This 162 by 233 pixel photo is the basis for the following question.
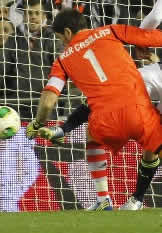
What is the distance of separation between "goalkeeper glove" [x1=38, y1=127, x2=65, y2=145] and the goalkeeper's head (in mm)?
773

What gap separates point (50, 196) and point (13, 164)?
54 centimetres

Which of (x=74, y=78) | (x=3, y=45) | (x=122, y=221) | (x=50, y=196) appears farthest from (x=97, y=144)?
(x=3, y=45)

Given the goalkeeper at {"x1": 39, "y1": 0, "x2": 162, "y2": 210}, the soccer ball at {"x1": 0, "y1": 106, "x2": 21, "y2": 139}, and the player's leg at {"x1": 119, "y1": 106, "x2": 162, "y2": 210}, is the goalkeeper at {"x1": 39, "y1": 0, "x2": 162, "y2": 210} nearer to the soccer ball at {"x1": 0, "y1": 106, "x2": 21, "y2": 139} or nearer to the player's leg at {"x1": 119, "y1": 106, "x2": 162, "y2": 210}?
the player's leg at {"x1": 119, "y1": 106, "x2": 162, "y2": 210}

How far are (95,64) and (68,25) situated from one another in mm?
450

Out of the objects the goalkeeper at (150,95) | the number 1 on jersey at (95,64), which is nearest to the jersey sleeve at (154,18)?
the goalkeeper at (150,95)

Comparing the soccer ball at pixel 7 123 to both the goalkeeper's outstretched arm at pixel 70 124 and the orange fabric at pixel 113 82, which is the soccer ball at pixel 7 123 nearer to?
the goalkeeper's outstretched arm at pixel 70 124

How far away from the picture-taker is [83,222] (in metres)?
5.82

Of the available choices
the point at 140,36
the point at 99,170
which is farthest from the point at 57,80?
the point at 99,170

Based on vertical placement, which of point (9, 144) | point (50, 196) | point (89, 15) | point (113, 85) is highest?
point (89, 15)

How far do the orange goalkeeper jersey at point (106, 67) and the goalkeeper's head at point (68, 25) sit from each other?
9 centimetres

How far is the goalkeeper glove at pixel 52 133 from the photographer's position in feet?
22.7

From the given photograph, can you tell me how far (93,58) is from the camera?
686cm

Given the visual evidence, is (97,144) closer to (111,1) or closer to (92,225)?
(92,225)

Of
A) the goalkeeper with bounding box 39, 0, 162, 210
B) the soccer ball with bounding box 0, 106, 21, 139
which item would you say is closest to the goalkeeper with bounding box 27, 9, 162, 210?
the goalkeeper with bounding box 39, 0, 162, 210
